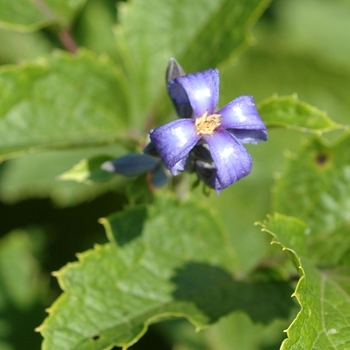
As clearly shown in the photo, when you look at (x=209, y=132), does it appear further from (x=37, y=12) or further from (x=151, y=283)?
(x=37, y=12)

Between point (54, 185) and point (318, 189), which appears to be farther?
point (54, 185)

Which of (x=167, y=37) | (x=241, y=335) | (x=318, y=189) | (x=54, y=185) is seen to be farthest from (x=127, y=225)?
(x=54, y=185)

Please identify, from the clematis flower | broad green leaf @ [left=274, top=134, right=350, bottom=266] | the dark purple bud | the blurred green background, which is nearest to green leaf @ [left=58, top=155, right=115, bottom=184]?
the dark purple bud

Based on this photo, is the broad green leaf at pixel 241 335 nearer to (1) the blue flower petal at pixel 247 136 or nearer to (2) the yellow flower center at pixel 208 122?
(1) the blue flower petal at pixel 247 136

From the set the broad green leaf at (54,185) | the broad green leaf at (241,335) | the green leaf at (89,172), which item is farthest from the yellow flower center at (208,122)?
the broad green leaf at (54,185)

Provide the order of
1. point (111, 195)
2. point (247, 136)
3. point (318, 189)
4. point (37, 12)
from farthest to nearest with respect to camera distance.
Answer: point (111, 195) < point (37, 12) < point (318, 189) < point (247, 136)

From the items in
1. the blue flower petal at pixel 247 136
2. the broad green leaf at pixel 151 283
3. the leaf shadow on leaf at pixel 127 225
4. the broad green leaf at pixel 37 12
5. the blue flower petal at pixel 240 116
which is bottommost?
the broad green leaf at pixel 151 283

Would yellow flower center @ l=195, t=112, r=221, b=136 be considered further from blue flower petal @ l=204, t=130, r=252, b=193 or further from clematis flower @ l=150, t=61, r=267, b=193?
blue flower petal @ l=204, t=130, r=252, b=193
